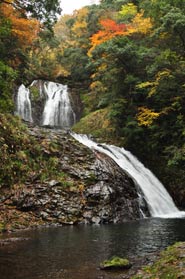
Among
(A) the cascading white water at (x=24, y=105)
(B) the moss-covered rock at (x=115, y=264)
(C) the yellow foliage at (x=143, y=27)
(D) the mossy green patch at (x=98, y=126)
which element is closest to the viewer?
(B) the moss-covered rock at (x=115, y=264)

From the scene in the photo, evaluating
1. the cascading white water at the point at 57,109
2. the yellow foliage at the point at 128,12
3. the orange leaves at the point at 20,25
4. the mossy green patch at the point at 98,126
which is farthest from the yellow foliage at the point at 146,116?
the yellow foliage at the point at 128,12

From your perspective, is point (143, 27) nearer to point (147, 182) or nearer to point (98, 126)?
point (98, 126)

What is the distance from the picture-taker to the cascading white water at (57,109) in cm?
→ 2641

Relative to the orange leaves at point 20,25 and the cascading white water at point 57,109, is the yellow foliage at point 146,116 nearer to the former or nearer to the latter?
the orange leaves at point 20,25

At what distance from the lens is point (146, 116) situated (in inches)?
762

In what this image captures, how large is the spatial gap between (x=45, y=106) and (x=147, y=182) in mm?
13074

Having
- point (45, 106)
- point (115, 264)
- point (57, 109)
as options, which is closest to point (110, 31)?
point (57, 109)

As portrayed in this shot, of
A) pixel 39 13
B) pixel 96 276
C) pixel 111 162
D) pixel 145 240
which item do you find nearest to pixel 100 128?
pixel 111 162

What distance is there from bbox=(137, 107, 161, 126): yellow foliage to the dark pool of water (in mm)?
8322

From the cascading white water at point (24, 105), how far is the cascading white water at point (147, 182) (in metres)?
7.30

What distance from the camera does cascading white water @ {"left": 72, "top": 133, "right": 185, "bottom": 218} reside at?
49.6 ft

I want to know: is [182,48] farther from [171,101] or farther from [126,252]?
[126,252]

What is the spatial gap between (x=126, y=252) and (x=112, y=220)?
17.4 feet

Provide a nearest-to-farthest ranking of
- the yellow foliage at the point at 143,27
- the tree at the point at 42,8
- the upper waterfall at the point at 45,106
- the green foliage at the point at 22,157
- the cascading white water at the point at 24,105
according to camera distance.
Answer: the green foliage at the point at 22,157
the tree at the point at 42,8
the yellow foliage at the point at 143,27
the cascading white water at the point at 24,105
the upper waterfall at the point at 45,106
